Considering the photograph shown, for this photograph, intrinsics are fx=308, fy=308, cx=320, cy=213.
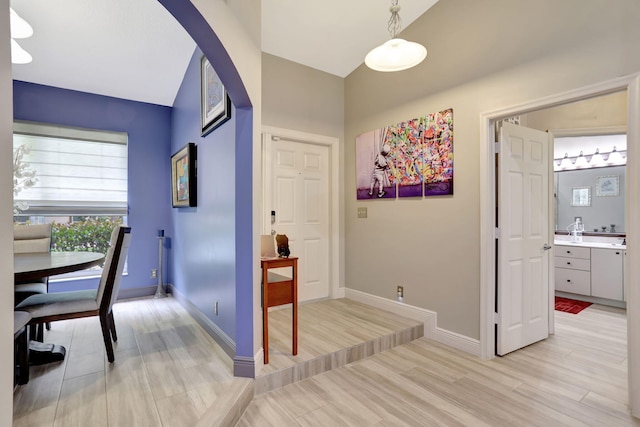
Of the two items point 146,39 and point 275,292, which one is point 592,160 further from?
point 146,39

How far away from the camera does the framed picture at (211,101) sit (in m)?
2.50

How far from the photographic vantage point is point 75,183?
380 cm

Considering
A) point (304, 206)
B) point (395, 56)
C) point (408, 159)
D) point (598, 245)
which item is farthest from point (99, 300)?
point (598, 245)

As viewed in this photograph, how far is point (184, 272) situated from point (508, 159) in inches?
142

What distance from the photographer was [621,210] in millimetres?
4438

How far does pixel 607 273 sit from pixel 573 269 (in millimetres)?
384

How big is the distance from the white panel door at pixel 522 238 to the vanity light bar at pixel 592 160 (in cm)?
235

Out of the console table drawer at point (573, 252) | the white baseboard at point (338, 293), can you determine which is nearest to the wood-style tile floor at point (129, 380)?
the white baseboard at point (338, 293)

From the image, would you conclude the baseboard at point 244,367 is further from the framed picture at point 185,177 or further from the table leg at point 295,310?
the framed picture at point 185,177

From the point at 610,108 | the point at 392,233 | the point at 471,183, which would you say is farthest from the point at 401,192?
the point at 610,108

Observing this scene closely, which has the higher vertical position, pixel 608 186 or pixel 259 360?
pixel 608 186

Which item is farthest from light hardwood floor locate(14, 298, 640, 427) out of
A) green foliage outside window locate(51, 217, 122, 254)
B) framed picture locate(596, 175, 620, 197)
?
framed picture locate(596, 175, 620, 197)

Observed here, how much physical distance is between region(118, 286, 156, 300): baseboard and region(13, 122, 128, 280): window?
42 centimetres

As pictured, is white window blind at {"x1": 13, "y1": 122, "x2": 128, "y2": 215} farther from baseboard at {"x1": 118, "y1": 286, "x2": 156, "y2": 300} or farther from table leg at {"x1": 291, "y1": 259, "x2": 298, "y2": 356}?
table leg at {"x1": 291, "y1": 259, "x2": 298, "y2": 356}
